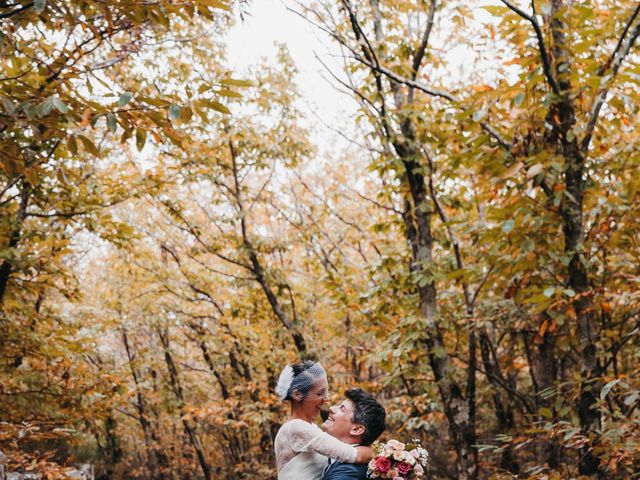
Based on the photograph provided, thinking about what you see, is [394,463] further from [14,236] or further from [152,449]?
[152,449]

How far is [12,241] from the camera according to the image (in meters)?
6.00

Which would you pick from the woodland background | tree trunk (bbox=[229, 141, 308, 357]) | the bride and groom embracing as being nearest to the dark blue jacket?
the bride and groom embracing

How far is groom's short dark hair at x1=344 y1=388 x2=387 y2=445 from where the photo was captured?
9.66ft

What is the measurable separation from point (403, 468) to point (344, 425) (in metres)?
0.42

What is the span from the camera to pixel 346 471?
2.79 m

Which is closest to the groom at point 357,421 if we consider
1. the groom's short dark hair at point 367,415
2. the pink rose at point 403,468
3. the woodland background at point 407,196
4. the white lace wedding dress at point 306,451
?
the groom's short dark hair at point 367,415

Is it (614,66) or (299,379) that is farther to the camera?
(614,66)

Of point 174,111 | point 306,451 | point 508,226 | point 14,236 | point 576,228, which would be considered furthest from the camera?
point 14,236

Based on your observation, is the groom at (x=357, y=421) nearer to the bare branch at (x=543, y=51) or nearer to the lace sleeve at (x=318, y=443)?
the lace sleeve at (x=318, y=443)

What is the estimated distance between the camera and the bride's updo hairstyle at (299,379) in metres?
3.01

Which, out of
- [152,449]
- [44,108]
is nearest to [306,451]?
[44,108]

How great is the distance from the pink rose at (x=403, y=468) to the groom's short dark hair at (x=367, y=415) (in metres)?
0.28

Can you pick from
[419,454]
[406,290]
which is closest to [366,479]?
[419,454]

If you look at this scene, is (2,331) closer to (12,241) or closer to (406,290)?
(12,241)
